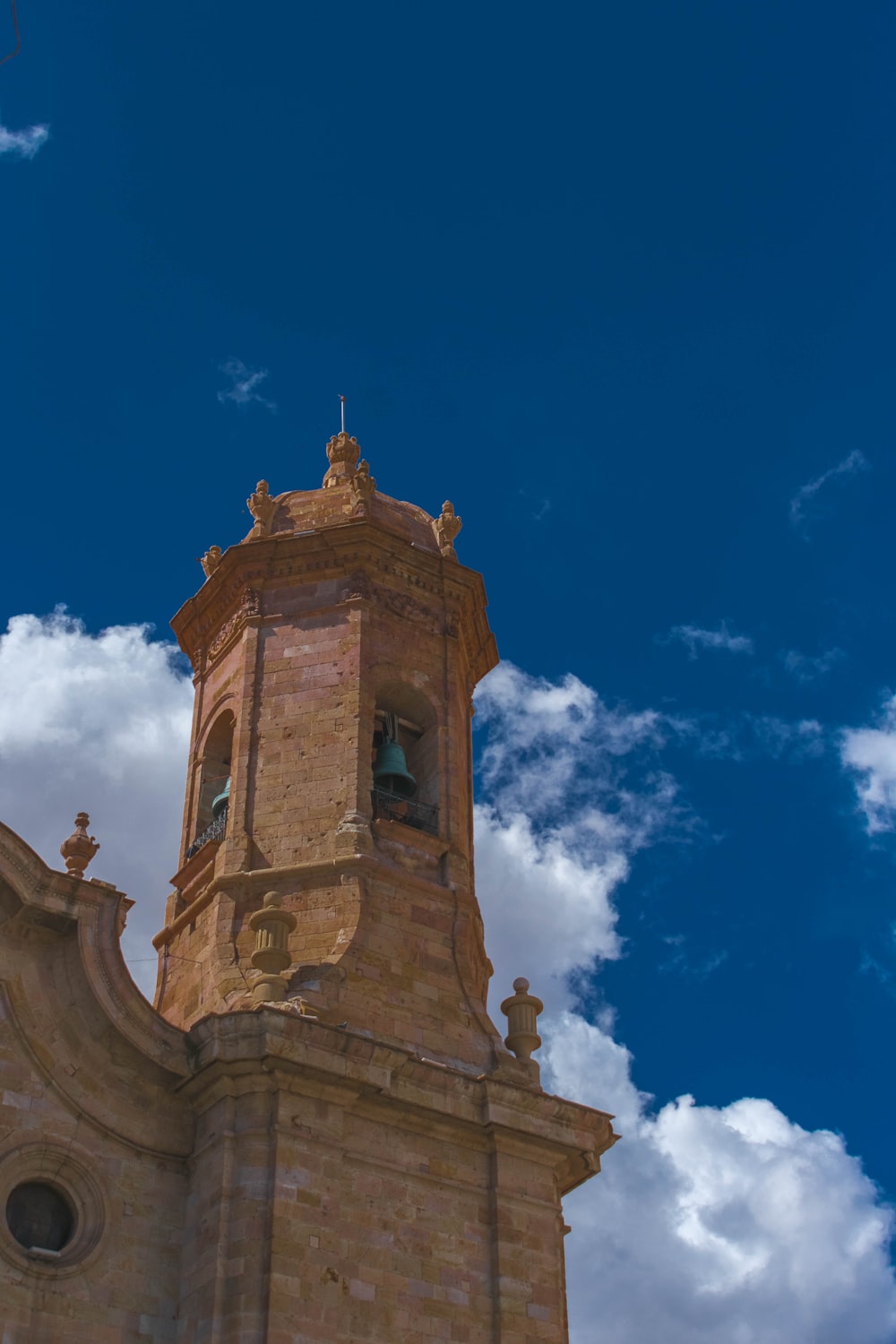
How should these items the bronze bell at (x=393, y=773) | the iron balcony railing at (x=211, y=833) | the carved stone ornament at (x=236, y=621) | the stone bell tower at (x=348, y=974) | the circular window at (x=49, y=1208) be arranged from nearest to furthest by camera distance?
the circular window at (x=49, y=1208) → the stone bell tower at (x=348, y=974) → the iron balcony railing at (x=211, y=833) → the bronze bell at (x=393, y=773) → the carved stone ornament at (x=236, y=621)

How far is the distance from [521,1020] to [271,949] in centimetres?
395

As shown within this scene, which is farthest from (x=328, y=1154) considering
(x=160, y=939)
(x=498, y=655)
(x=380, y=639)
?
(x=498, y=655)

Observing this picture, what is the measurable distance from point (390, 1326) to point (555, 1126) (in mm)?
3643

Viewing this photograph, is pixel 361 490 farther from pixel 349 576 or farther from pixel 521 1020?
pixel 521 1020

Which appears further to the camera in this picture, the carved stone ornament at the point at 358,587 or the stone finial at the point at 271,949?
the carved stone ornament at the point at 358,587

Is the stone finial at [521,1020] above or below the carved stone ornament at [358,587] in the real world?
below

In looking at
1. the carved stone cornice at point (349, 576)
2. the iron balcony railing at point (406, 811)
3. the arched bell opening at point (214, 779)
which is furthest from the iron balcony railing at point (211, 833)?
the carved stone cornice at point (349, 576)

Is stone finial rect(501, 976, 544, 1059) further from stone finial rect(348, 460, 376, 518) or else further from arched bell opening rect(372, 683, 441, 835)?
stone finial rect(348, 460, 376, 518)

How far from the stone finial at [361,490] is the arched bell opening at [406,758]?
10.5ft

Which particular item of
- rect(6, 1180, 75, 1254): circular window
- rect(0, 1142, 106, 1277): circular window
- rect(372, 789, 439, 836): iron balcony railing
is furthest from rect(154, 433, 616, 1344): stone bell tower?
rect(6, 1180, 75, 1254): circular window

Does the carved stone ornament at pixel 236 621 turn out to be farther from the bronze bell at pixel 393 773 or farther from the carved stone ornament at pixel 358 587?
the bronze bell at pixel 393 773

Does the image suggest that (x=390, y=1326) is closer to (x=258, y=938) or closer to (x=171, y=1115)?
(x=171, y=1115)

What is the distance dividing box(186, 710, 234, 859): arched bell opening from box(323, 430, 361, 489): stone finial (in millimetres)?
5124

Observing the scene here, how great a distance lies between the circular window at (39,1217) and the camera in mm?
18750
